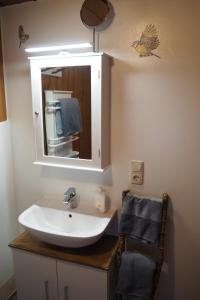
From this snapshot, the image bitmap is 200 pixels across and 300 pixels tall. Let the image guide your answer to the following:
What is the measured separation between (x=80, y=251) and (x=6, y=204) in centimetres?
79

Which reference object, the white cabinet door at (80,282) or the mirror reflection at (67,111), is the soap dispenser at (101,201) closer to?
the mirror reflection at (67,111)

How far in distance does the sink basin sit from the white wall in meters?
0.32

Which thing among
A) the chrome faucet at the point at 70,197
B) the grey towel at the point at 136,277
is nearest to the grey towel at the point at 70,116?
the chrome faucet at the point at 70,197

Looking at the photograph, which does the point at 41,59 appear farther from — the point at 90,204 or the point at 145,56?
the point at 90,204

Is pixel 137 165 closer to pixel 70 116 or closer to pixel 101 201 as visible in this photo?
pixel 101 201

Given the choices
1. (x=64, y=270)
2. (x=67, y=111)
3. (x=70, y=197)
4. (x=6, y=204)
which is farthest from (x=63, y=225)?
(x=67, y=111)

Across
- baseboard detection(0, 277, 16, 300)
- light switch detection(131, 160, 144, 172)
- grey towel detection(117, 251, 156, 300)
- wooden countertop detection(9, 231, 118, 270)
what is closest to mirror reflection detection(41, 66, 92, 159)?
light switch detection(131, 160, 144, 172)

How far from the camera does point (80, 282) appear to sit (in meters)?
1.49

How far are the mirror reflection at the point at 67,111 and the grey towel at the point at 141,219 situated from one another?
411mm

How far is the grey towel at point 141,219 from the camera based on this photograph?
4.91 ft

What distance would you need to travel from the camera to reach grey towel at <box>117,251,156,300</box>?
1475 mm

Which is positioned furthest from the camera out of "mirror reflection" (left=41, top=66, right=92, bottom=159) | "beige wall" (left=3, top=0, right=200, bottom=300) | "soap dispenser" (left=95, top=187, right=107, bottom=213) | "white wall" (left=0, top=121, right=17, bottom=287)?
"white wall" (left=0, top=121, right=17, bottom=287)

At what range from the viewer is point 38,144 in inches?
68.5

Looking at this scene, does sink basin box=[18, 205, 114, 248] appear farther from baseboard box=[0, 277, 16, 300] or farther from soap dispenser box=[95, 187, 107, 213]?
baseboard box=[0, 277, 16, 300]
